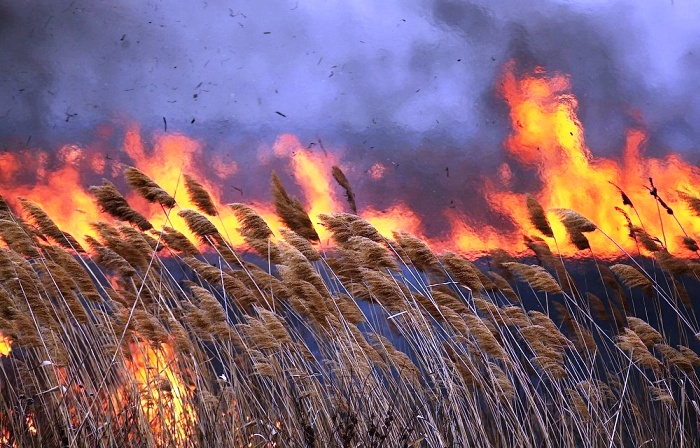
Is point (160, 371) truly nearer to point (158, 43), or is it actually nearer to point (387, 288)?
point (387, 288)

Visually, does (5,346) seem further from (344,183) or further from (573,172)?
(573,172)

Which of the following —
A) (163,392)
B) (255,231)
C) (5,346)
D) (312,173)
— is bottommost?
(5,346)

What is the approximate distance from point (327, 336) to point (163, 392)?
0.58 meters

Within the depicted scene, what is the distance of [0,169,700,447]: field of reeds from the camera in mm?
2938

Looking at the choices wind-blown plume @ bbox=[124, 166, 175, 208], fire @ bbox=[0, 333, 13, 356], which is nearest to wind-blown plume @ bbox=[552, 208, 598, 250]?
wind-blown plume @ bbox=[124, 166, 175, 208]

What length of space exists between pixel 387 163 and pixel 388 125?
0.49 feet

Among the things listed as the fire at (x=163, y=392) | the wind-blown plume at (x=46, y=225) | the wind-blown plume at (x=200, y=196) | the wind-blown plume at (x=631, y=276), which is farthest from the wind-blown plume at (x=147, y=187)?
the wind-blown plume at (x=631, y=276)

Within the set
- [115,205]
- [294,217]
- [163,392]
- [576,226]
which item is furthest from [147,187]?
[576,226]

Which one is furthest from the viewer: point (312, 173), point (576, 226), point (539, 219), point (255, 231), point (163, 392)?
point (312, 173)

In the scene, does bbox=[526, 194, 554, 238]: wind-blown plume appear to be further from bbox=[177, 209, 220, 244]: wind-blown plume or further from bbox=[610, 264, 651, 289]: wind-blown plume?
bbox=[177, 209, 220, 244]: wind-blown plume

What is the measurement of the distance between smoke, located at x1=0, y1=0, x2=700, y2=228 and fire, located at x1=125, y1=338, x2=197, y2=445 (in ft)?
2.69

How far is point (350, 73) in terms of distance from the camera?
3678 millimetres

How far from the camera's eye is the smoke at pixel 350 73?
143 inches

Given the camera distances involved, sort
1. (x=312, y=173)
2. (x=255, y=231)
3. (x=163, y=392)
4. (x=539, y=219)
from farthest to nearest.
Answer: (x=312, y=173), (x=539, y=219), (x=255, y=231), (x=163, y=392)
